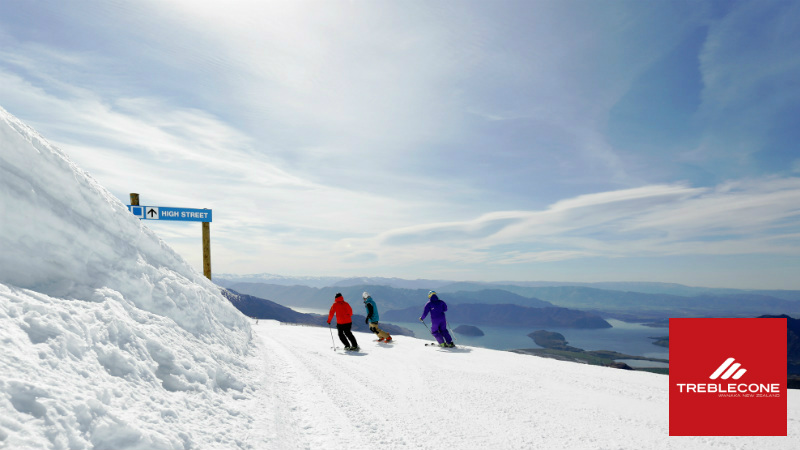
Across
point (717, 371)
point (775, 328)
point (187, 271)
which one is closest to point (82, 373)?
point (187, 271)

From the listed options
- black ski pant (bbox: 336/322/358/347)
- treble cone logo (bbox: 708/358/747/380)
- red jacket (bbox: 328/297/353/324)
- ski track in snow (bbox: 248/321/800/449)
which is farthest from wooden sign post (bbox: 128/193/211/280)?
treble cone logo (bbox: 708/358/747/380)

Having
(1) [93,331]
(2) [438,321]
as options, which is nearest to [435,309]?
(2) [438,321]

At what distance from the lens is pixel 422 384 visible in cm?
654

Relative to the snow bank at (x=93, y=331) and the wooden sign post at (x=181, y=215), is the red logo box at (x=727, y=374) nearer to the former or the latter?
the snow bank at (x=93, y=331)

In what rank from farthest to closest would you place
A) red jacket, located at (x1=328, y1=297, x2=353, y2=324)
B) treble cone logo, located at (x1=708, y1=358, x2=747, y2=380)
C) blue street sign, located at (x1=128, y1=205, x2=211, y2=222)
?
blue street sign, located at (x1=128, y1=205, x2=211, y2=222)
red jacket, located at (x1=328, y1=297, x2=353, y2=324)
treble cone logo, located at (x1=708, y1=358, x2=747, y2=380)

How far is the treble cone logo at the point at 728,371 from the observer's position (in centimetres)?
608

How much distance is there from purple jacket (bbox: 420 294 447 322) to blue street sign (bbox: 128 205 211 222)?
30.4ft

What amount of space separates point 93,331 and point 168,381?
3.23ft

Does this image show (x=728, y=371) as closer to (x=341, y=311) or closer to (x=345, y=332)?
(x=345, y=332)

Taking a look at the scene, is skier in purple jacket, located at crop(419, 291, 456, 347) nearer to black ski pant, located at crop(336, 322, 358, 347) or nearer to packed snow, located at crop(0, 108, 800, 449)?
black ski pant, located at crop(336, 322, 358, 347)

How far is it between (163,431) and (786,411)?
337 inches

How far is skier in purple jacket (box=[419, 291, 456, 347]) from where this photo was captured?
1229 cm

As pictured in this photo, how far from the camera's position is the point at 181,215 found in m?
12.5

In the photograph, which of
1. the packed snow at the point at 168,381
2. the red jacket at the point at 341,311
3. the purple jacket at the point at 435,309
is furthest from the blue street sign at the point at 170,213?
the purple jacket at the point at 435,309
